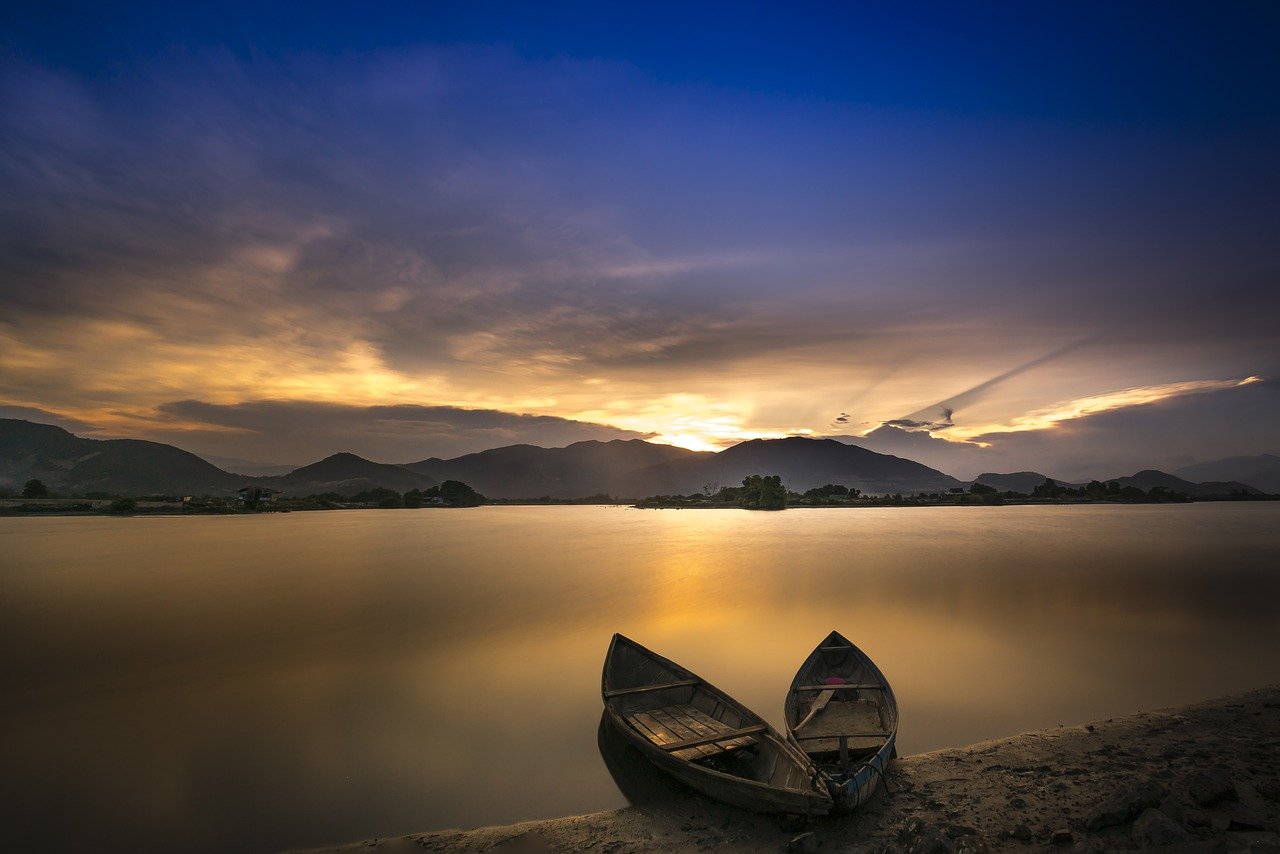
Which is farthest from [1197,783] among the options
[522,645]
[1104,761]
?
[522,645]

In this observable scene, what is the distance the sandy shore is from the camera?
6.33 m

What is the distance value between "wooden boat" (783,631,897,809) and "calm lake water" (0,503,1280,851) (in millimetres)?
1001

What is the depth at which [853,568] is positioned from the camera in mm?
36656

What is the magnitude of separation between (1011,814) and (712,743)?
3722 mm

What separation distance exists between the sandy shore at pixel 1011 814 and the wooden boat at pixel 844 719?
20.2 inches

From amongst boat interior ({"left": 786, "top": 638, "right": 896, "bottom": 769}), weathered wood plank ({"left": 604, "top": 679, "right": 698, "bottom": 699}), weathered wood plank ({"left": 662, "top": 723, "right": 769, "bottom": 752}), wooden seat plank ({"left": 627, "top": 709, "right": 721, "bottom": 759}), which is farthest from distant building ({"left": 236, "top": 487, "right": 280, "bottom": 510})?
weathered wood plank ({"left": 662, "top": 723, "right": 769, "bottom": 752})

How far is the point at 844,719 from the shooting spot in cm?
948

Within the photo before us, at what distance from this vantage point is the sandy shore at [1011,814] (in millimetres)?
6332

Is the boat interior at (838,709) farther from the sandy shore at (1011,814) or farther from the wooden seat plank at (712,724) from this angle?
the wooden seat plank at (712,724)

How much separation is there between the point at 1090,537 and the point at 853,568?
3659 cm

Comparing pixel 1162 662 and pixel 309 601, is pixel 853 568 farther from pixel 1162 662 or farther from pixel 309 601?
pixel 309 601

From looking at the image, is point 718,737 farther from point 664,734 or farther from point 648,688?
point 648,688

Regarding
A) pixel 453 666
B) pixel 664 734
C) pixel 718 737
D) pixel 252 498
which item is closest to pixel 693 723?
pixel 664 734

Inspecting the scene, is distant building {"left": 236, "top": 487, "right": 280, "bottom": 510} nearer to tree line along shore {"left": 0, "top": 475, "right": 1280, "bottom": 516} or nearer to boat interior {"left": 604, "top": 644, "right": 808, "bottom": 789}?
tree line along shore {"left": 0, "top": 475, "right": 1280, "bottom": 516}
